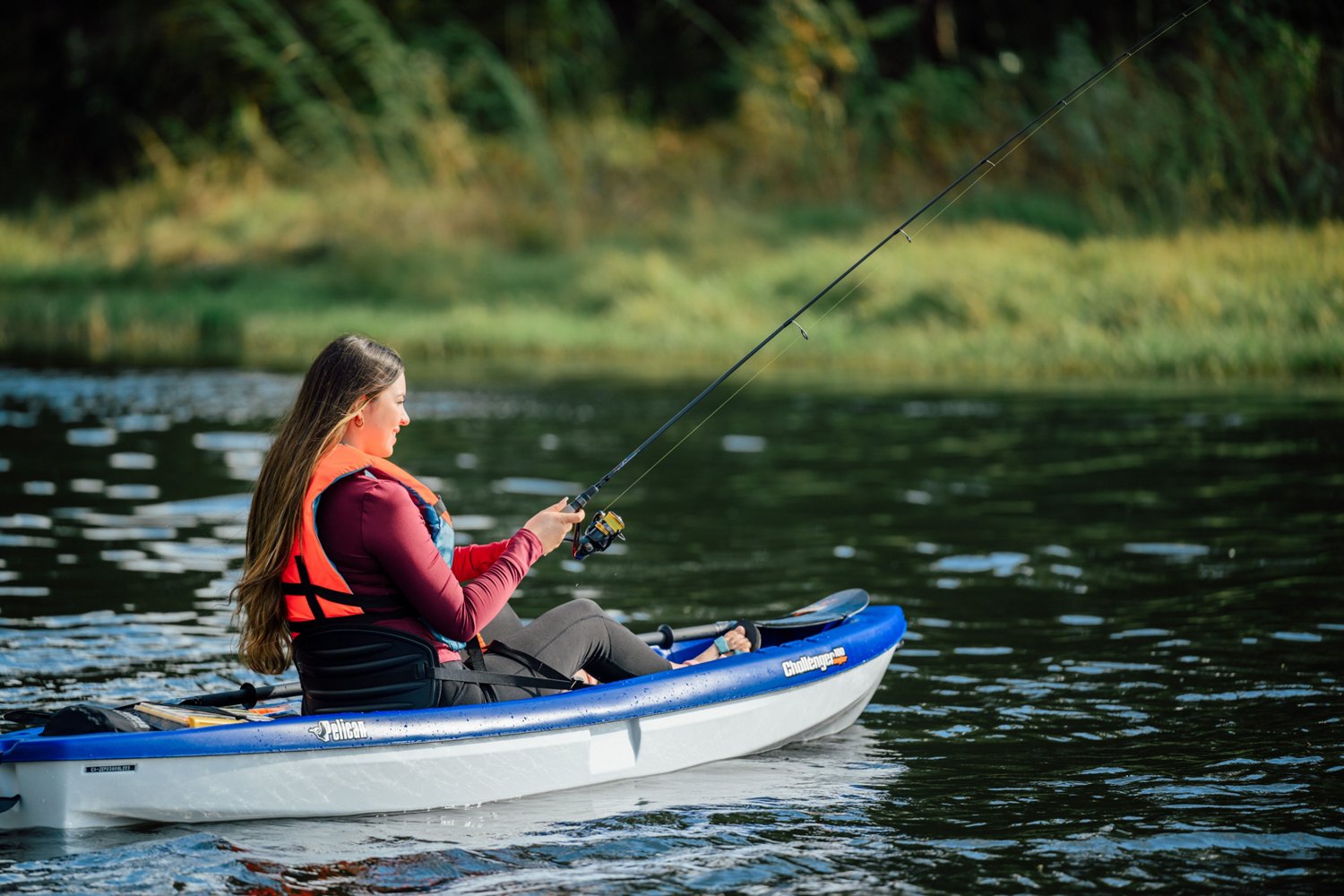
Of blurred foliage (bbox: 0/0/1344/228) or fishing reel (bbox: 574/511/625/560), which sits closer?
fishing reel (bbox: 574/511/625/560)

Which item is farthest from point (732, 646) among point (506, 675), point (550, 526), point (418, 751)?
point (418, 751)

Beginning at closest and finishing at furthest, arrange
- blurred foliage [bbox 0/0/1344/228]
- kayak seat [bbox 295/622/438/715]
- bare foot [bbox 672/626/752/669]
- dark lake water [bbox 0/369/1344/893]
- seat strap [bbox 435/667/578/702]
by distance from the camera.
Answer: dark lake water [bbox 0/369/1344/893], kayak seat [bbox 295/622/438/715], seat strap [bbox 435/667/578/702], bare foot [bbox 672/626/752/669], blurred foliage [bbox 0/0/1344/228]

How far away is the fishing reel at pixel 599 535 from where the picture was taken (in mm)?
5562

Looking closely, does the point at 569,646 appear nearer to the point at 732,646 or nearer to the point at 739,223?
the point at 732,646

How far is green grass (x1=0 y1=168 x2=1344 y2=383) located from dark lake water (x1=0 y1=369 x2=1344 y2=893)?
1.62 m

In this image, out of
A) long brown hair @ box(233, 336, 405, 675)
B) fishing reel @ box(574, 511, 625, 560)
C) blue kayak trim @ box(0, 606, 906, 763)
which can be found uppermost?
long brown hair @ box(233, 336, 405, 675)

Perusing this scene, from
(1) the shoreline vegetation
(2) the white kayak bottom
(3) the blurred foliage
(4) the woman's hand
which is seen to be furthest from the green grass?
(4) the woman's hand

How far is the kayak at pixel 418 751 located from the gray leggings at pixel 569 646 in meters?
0.13

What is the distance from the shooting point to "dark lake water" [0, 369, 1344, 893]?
4.78 m

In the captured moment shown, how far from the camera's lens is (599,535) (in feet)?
18.8

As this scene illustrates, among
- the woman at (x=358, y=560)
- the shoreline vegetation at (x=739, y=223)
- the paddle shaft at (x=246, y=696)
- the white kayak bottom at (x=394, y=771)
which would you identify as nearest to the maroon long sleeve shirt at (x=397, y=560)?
the woman at (x=358, y=560)

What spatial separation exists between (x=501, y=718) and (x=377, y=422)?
96 centimetres

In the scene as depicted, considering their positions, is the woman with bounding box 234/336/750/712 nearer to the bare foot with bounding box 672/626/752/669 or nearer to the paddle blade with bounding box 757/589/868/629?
the bare foot with bounding box 672/626/752/669

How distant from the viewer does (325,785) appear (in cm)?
507
